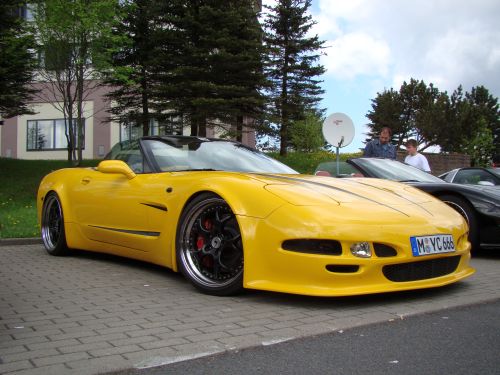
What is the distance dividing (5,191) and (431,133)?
40.3 metres

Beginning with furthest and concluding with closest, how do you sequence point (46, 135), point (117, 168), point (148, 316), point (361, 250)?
point (46, 135), point (117, 168), point (361, 250), point (148, 316)

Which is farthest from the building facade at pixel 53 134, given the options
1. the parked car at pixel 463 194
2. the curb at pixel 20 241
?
the parked car at pixel 463 194

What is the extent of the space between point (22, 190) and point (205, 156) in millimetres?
11140

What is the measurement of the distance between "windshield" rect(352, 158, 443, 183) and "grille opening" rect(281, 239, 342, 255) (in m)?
3.34

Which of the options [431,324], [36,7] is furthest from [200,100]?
[431,324]

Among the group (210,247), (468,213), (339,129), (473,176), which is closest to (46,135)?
(339,129)

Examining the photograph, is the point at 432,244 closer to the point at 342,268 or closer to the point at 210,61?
the point at 342,268

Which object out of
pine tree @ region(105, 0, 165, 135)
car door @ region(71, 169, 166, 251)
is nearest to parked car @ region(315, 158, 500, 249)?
car door @ region(71, 169, 166, 251)

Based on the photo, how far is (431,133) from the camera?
47750mm

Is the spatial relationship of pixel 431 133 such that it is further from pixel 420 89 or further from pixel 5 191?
pixel 5 191

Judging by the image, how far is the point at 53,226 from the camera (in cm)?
628

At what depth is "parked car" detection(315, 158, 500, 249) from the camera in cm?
608

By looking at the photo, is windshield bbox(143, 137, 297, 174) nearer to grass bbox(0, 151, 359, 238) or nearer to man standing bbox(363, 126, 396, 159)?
grass bbox(0, 151, 359, 238)

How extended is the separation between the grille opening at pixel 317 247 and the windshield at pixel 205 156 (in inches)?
57.6
